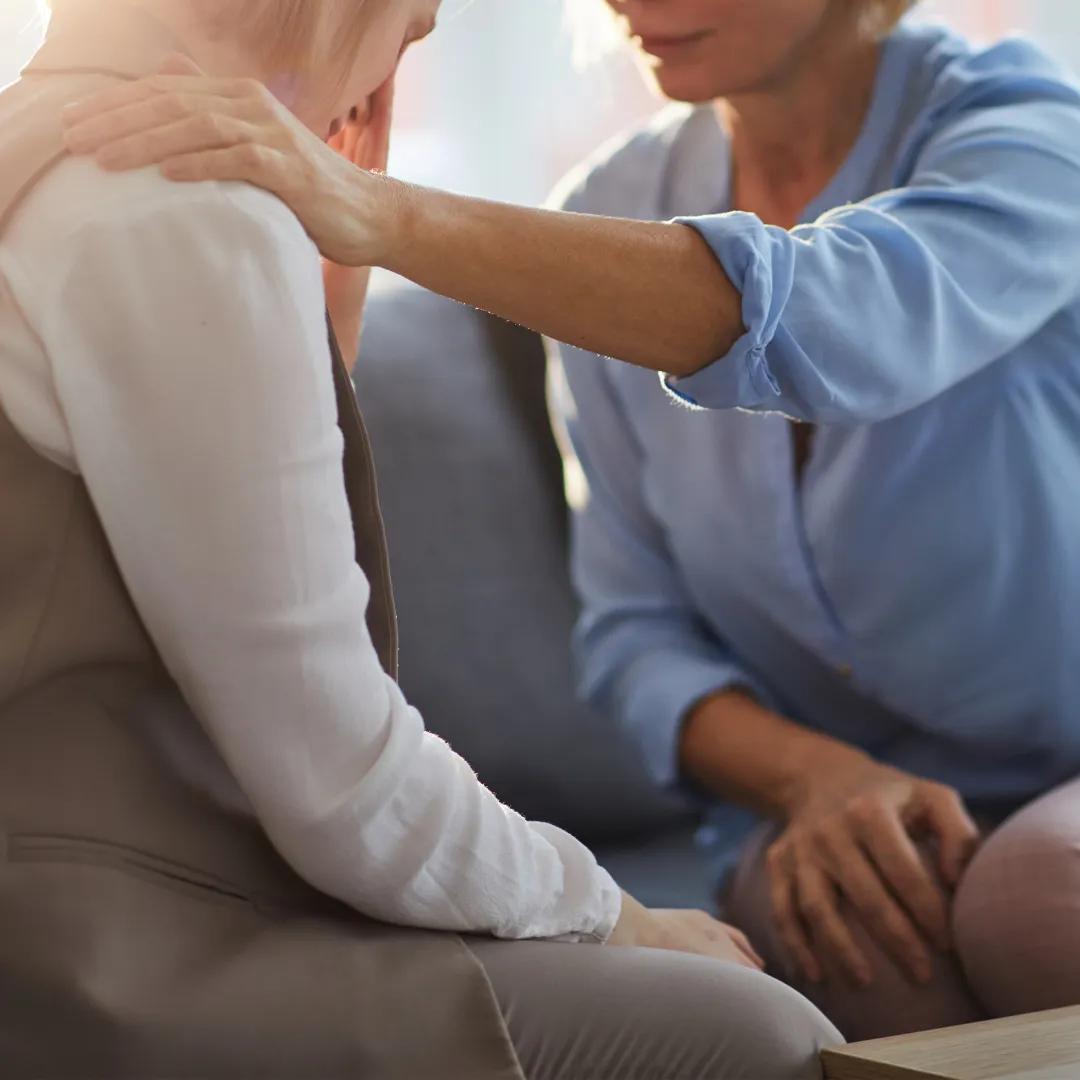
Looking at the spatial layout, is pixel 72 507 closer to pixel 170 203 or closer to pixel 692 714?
pixel 170 203

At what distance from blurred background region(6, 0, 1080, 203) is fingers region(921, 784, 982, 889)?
5.11 feet

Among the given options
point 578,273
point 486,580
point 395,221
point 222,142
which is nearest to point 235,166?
point 222,142

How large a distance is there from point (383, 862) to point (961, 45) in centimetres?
94

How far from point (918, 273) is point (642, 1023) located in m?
0.56

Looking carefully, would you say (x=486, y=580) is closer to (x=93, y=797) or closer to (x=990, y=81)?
(x=990, y=81)

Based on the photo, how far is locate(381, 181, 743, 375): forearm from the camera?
2.89 ft

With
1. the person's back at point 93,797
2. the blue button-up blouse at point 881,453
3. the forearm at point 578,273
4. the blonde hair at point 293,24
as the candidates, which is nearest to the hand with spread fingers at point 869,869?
the blue button-up blouse at point 881,453

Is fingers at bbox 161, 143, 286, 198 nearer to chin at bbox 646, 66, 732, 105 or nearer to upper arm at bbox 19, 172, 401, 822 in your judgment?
upper arm at bbox 19, 172, 401, 822

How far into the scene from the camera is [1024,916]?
1.17m

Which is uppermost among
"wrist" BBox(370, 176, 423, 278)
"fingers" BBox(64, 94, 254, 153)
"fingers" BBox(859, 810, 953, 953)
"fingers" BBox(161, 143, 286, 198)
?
"fingers" BBox(64, 94, 254, 153)

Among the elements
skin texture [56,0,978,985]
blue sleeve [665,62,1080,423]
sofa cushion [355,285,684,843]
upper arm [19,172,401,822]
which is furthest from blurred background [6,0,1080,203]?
upper arm [19,172,401,822]

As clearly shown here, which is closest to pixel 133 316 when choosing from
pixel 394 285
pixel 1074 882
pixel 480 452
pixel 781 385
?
pixel 781 385

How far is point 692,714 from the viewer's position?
4.91ft

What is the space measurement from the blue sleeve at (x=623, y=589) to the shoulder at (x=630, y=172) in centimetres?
15
